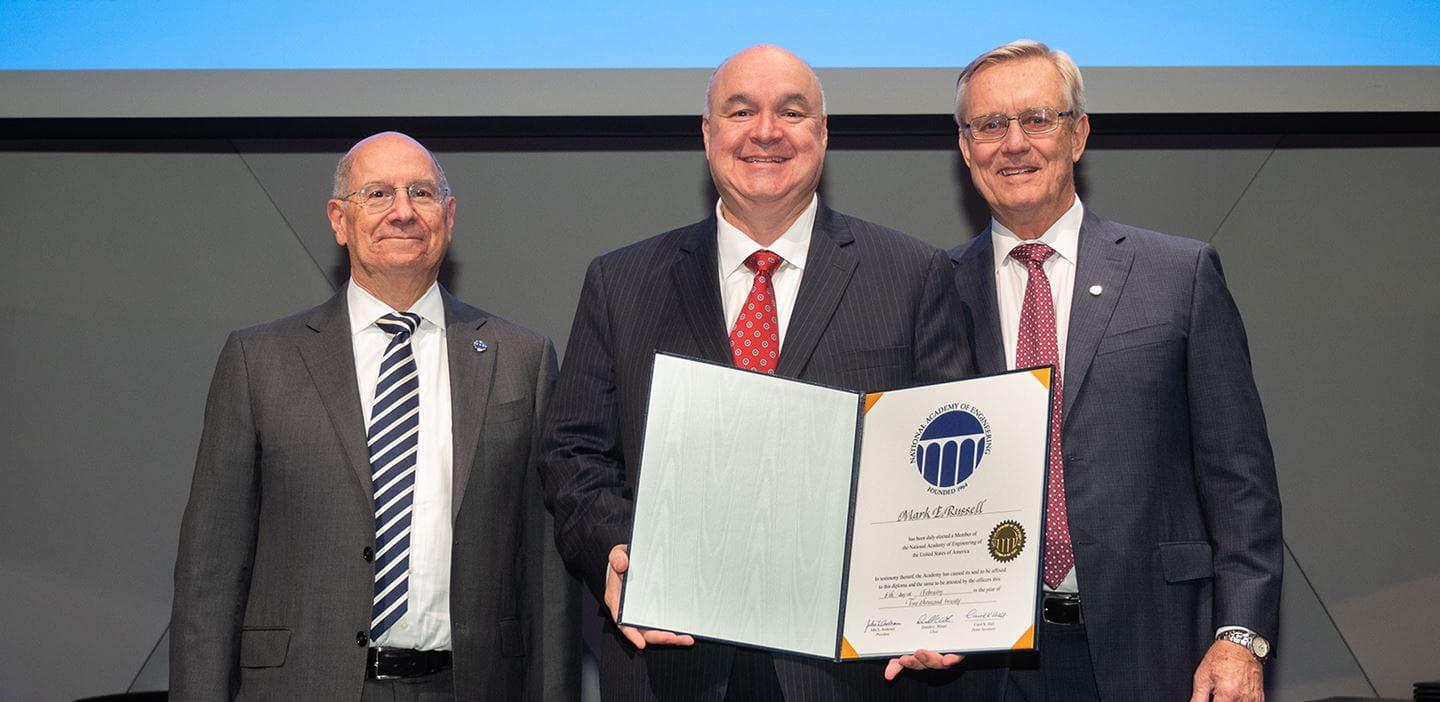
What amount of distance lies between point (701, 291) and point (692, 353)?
0.41ft

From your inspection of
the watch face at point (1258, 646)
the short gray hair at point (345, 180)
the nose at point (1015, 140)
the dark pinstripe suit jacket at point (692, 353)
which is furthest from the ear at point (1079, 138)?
the short gray hair at point (345, 180)

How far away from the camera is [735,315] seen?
237cm

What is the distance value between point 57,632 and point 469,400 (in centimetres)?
174

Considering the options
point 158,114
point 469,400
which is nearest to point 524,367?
point 469,400

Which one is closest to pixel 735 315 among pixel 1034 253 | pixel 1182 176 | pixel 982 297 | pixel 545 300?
pixel 982 297

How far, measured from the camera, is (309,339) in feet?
8.69

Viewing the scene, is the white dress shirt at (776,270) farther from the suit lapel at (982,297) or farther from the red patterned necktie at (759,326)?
the suit lapel at (982,297)

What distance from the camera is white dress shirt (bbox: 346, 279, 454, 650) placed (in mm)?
2496

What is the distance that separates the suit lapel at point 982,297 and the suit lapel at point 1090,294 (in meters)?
0.14

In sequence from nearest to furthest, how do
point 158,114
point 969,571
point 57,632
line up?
point 969,571 < point 158,114 < point 57,632

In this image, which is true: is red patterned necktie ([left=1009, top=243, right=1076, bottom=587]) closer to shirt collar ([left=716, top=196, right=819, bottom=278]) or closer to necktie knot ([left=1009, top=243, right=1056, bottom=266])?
necktie knot ([left=1009, top=243, right=1056, bottom=266])

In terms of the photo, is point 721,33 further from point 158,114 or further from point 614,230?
point 158,114

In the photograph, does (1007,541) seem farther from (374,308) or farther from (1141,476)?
(374,308)

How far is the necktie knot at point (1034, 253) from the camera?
8.51ft
